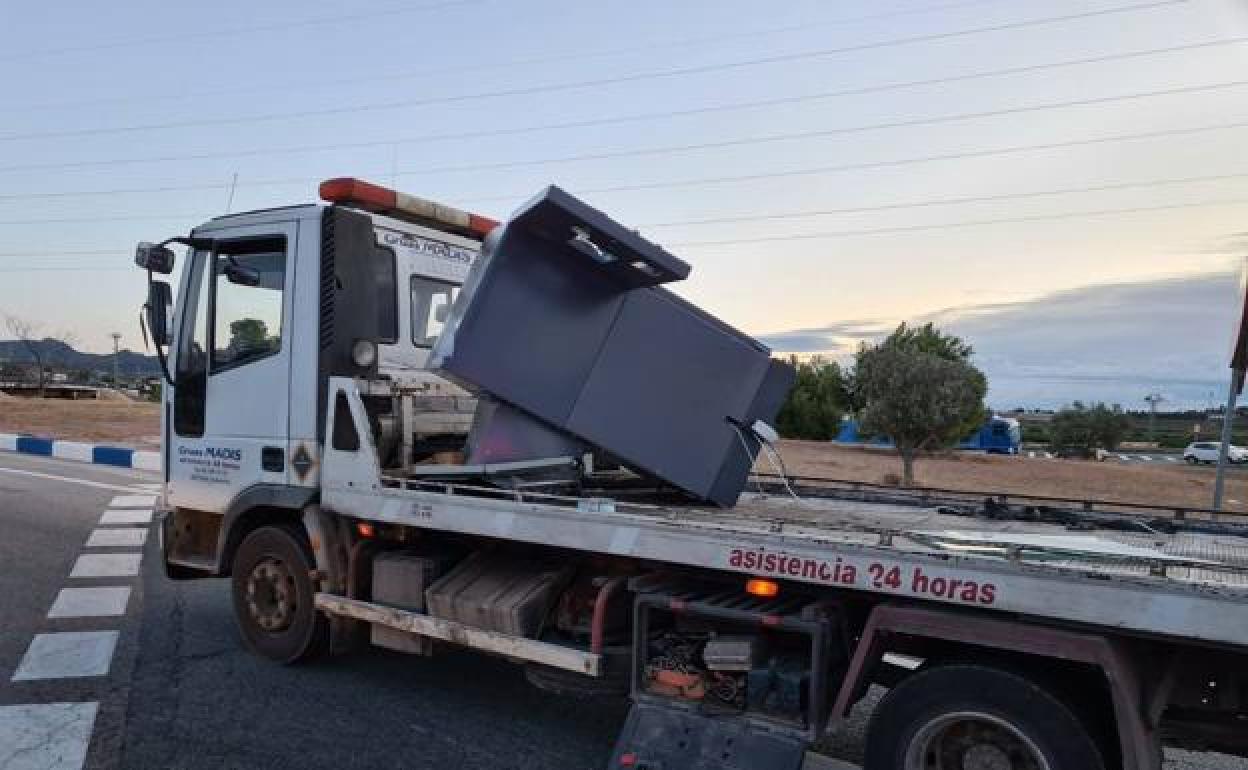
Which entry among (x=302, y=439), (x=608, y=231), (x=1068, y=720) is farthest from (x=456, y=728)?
(x=1068, y=720)

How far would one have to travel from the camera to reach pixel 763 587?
3.83m

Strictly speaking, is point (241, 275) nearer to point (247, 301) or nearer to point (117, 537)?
point (247, 301)

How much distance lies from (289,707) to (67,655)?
5.99 ft

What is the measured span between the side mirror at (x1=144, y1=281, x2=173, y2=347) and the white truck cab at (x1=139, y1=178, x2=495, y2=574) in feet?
0.04

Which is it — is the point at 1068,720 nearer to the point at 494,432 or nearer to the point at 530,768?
the point at 530,768

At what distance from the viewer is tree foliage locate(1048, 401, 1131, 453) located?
52.8 m

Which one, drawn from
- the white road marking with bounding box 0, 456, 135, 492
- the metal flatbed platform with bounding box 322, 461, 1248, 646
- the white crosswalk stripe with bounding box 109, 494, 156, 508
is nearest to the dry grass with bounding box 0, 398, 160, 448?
the white road marking with bounding box 0, 456, 135, 492

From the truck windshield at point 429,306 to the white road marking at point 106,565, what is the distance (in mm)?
3982

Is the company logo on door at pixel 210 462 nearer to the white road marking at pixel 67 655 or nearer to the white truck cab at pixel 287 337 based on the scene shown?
the white truck cab at pixel 287 337

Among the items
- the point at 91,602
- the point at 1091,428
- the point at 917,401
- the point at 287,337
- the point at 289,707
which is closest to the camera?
the point at 289,707

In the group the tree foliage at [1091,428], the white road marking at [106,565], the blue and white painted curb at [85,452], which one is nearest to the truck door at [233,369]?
the white road marking at [106,565]

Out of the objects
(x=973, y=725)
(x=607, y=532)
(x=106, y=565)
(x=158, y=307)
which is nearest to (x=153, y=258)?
(x=158, y=307)

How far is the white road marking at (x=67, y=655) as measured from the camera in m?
5.52

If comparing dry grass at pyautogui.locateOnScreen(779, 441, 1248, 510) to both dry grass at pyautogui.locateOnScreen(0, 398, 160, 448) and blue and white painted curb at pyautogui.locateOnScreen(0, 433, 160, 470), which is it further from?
dry grass at pyautogui.locateOnScreen(0, 398, 160, 448)
